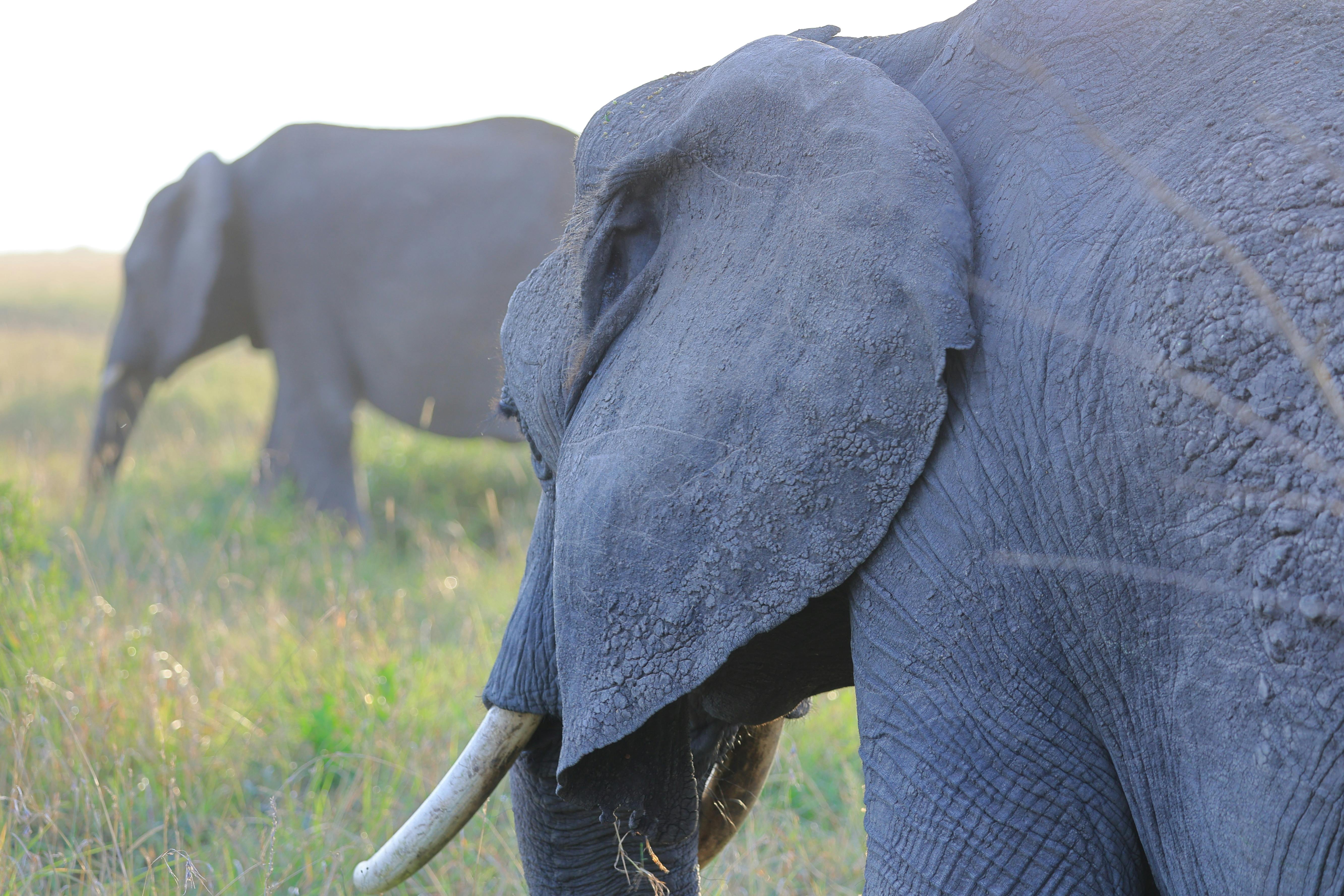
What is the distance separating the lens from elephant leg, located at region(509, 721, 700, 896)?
200 centimetres

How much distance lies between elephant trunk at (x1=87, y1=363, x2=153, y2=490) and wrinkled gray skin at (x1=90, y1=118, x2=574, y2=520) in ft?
0.04

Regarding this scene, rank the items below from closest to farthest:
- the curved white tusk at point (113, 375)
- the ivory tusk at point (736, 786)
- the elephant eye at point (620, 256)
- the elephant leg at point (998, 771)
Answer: the elephant leg at point (998, 771) < the elephant eye at point (620, 256) < the ivory tusk at point (736, 786) < the curved white tusk at point (113, 375)

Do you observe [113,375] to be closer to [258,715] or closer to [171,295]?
[171,295]

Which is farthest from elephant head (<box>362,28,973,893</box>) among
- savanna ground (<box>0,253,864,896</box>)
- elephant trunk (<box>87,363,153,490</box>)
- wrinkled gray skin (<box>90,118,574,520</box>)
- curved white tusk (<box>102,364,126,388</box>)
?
curved white tusk (<box>102,364,126,388</box>)

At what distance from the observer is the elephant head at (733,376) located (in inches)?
52.8

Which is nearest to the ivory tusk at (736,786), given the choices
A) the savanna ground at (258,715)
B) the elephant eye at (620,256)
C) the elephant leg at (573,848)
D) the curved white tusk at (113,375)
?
the elephant leg at (573,848)

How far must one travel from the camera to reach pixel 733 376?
56.4 inches

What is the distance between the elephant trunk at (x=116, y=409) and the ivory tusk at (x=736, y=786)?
654 centimetres

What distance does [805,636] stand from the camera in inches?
62.7

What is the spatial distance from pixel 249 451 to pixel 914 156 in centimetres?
936

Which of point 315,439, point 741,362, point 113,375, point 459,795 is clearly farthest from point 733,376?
point 113,375

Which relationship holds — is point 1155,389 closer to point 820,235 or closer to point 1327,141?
point 1327,141

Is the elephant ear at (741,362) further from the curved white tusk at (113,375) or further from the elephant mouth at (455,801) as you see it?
the curved white tusk at (113,375)

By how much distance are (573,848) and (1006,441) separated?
1109 mm
